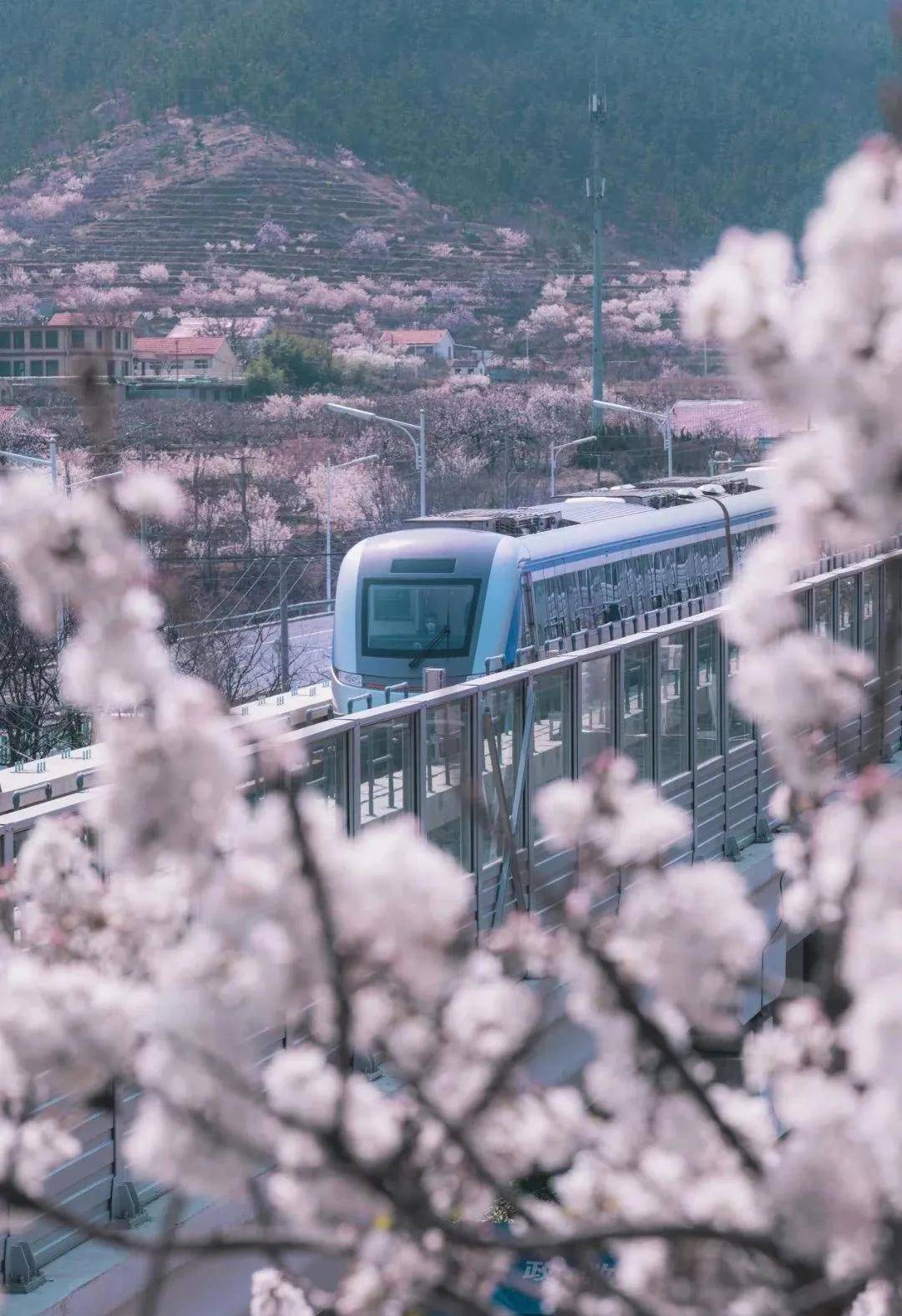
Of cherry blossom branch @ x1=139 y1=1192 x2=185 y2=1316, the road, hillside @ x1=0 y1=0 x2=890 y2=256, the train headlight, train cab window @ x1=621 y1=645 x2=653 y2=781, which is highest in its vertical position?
hillside @ x1=0 y1=0 x2=890 y2=256

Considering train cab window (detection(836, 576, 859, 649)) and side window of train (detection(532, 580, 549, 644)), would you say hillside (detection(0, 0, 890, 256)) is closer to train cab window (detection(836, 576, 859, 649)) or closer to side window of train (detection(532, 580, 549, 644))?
side window of train (detection(532, 580, 549, 644))

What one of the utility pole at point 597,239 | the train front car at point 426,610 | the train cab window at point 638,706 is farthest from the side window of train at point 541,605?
the utility pole at point 597,239

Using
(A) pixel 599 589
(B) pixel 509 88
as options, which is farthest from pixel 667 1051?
(B) pixel 509 88

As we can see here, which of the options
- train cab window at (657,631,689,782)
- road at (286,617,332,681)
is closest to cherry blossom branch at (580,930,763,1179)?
train cab window at (657,631,689,782)

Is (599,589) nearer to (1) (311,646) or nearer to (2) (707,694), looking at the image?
(2) (707,694)

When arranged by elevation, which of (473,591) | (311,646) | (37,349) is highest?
(37,349)

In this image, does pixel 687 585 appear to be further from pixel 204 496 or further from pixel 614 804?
pixel 204 496

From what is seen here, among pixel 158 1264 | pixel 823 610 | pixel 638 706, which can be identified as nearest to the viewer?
pixel 158 1264
